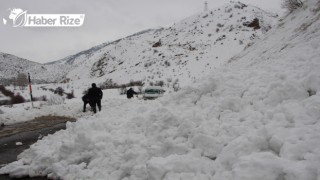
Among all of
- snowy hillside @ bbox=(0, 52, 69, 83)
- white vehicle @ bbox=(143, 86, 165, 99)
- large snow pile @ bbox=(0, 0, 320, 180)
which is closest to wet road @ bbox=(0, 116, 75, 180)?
large snow pile @ bbox=(0, 0, 320, 180)

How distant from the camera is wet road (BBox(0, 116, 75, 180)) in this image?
372 inches

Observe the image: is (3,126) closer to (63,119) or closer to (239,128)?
(63,119)

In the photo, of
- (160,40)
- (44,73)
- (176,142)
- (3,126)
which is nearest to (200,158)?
(176,142)

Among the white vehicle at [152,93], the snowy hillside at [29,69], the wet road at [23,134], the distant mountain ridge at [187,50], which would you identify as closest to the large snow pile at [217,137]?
the wet road at [23,134]

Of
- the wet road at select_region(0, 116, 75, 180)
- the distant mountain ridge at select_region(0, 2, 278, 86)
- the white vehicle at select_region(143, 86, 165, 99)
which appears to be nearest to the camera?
the wet road at select_region(0, 116, 75, 180)

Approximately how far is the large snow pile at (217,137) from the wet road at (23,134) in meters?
1.01

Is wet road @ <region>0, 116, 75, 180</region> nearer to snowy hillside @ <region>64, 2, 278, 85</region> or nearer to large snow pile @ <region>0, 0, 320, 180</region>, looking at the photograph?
large snow pile @ <region>0, 0, 320, 180</region>

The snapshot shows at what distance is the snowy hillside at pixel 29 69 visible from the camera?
116 metres

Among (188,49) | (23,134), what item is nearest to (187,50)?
(188,49)

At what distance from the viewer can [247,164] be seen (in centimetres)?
454

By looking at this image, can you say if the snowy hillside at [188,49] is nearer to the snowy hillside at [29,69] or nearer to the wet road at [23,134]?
the wet road at [23,134]

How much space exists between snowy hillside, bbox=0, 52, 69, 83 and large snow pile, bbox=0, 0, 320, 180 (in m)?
110

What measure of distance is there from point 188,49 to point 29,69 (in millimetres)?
90927

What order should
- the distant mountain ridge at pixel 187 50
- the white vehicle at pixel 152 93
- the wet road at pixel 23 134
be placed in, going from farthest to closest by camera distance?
the distant mountain ridge at pixel 187 50, the white vehicle at pixel 152 93, the wet road at pixel 23 134
